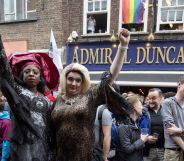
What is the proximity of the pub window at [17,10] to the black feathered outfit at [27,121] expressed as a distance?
9926mm

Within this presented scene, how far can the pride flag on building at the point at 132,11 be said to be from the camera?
11.2 meters

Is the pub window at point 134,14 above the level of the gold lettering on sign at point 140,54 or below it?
above

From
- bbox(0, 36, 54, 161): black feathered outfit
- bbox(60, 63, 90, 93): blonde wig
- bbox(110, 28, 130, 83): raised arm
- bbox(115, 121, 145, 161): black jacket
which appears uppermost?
bbox(110, 28, 130, 83): raised arm

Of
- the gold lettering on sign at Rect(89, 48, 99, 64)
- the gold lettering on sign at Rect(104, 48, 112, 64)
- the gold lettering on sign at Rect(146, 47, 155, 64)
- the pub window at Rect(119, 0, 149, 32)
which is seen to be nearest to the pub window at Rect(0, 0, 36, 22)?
the gold lettering on sign at Rect(89, 48, 99, 64)

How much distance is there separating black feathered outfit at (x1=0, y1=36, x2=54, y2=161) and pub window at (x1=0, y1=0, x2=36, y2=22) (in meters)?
9.93

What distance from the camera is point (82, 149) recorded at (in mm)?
3045

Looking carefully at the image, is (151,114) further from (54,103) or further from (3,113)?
(54,103)

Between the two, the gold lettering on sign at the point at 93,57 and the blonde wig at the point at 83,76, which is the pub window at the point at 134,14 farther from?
the blonde wig at the point at 83,76

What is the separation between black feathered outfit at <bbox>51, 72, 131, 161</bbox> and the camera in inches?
118

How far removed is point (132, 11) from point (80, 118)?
28.7ft

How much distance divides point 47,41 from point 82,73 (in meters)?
9.24

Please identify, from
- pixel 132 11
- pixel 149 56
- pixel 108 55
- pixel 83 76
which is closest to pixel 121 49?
pixel 83 76

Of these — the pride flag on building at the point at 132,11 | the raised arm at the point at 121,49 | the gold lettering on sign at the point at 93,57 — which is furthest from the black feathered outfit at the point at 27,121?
the gold lettering on sign at the point at 93,57

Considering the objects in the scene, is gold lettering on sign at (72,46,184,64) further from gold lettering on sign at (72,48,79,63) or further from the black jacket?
the black jacket
